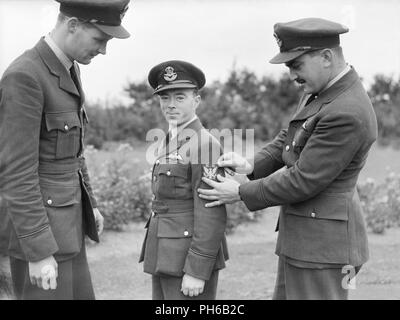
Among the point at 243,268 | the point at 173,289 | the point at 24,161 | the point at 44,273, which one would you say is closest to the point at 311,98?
the point at 173,289

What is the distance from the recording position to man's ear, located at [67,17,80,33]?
2.94 meters

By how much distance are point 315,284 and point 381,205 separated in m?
4.49

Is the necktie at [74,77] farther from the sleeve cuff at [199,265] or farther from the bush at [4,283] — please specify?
the bush at [4,283]

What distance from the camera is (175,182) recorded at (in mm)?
3227

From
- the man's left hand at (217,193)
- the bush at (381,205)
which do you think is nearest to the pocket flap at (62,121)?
the man's left hand at (217,193)

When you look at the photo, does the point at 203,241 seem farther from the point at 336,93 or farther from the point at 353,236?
the point at 336,93

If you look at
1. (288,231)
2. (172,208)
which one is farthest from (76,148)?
(288,231)

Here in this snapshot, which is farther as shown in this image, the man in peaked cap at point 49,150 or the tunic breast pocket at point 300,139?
the tunic breast pocket at point 300,139

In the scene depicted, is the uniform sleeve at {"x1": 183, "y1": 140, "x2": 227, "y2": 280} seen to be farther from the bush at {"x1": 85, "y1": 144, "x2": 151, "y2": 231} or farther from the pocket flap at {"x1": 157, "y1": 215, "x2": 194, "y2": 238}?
the bush at {"x1": 85, "y1": 144, "x2": 151, "y2": 231}

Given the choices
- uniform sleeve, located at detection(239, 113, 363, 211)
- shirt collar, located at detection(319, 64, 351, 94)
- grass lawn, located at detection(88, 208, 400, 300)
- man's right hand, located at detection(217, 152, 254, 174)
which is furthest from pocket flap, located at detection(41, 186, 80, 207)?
grass lawn, located at detection(88, 208, 400, 300)

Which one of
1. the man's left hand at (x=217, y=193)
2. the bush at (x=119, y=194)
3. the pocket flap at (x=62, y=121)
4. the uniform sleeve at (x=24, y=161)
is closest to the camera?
the uniform sleeve at (x=24, y=161)

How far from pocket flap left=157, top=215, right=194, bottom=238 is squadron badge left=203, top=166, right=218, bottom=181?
0.85ft

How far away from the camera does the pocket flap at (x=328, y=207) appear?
3074 mm

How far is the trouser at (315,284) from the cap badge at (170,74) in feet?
4.13
